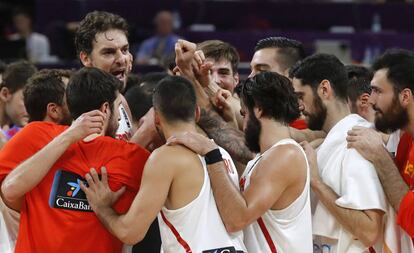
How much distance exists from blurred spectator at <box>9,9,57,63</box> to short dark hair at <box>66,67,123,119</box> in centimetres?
771

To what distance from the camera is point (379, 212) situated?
Answer: 4.97 m

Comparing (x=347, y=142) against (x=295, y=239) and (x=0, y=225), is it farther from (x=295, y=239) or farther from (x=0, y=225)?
(x=0, y=225)

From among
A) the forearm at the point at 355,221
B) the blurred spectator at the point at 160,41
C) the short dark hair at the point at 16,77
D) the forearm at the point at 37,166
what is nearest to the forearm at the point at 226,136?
the forearm at the point at 355,221

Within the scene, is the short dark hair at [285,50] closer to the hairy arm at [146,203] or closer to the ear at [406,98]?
the ear at [406,98]

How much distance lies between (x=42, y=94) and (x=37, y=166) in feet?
3.42

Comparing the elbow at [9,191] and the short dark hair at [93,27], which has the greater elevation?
the short dark hair at [93,27]

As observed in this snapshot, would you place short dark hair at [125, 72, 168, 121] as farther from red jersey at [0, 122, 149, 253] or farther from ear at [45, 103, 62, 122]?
red jersey at [0, 122, 149, 253]

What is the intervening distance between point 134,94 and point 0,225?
1658 millimetres

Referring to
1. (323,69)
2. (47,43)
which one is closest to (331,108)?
(323,69)

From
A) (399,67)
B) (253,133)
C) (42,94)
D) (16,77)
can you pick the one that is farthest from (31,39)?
(399,67)

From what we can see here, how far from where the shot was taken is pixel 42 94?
18.0 ft

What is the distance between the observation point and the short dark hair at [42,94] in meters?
5.48

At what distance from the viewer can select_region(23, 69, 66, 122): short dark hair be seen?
548cm

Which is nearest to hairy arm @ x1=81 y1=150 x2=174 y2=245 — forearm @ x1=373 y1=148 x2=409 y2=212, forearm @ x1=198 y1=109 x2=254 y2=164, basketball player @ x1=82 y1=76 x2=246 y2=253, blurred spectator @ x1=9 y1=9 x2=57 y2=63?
basketball player @ x1=82 y1=76 x2=246 y2=253
